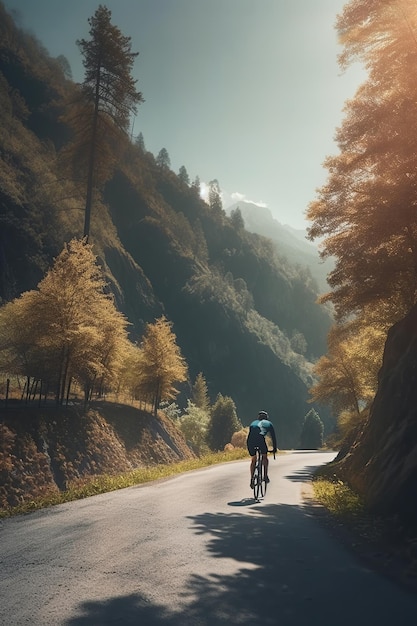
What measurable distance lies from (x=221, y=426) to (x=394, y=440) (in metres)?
66.8

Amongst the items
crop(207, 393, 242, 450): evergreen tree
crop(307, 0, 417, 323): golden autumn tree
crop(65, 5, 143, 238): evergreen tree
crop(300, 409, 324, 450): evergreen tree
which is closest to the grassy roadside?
crop(307, 0, 417, 323): golden autumn tree

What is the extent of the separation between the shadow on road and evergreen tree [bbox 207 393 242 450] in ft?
226

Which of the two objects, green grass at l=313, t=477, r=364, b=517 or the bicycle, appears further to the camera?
the bicycle

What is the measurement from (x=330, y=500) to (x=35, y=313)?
1753 cm

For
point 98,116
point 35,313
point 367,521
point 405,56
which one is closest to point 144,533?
point 367,521

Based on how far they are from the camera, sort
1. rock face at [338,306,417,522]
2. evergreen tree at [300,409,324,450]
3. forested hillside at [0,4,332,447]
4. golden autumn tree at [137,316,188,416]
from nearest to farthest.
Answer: rock face at [338,306,417,522] < golden autumn tree at [137,316,188,416] < forested hillside at [0,4,332,447] < evergreen tree at [300,409,324,450]

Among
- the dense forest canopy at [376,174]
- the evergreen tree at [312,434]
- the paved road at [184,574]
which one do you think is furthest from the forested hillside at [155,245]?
the paved road at [184,574]

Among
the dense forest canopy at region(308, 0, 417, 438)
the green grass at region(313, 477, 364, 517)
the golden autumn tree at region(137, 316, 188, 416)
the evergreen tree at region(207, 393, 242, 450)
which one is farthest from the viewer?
the evergreen tree at region(207, 393, 242, 450)

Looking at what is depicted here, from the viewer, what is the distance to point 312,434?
377 feet

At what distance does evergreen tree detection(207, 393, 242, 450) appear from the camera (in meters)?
73.2

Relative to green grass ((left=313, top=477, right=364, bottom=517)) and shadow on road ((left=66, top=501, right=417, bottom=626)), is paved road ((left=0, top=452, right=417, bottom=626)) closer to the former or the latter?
shadow on road ((left=66, top=501, right=417, bottom=626))

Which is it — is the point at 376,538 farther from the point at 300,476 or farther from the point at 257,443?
the point at 300,476

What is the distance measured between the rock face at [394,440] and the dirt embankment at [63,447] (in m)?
12.8

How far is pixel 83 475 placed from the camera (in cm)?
2158
